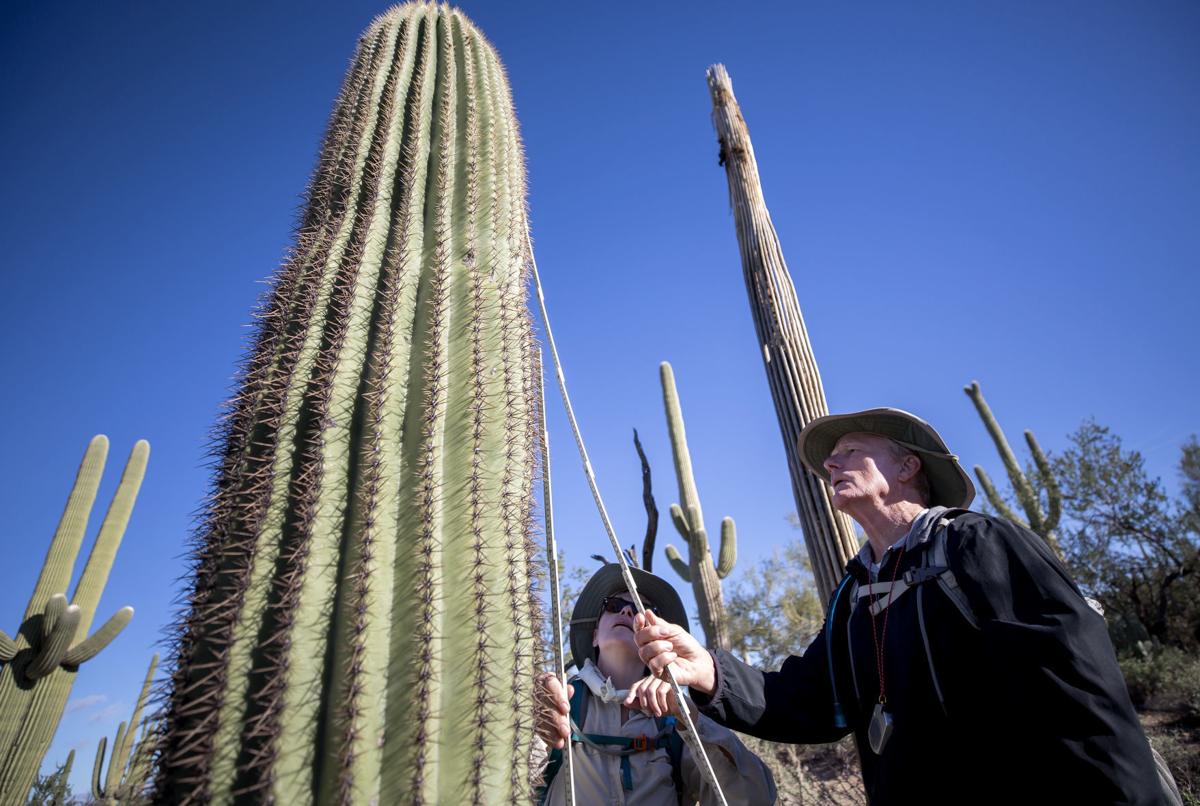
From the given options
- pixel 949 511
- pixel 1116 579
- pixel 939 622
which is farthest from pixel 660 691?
pixel 1116 579

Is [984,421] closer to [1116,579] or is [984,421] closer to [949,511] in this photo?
Result: [1116,579]

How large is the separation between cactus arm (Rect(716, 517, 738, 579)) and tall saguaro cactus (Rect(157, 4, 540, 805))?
7.31 meters

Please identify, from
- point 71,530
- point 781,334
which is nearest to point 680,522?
point 781,334

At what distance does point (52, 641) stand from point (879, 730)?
1024 cm

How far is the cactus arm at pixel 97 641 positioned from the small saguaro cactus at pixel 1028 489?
1373 cm

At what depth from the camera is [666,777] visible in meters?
2.34

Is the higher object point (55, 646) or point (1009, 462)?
point (1009, 462)

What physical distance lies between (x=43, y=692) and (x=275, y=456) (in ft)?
32.2

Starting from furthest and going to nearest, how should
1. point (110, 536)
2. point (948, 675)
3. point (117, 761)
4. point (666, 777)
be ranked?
point (117, 761), point (110, 536), point (666, 777), point (948, 675)

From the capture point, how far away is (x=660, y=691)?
1947mm

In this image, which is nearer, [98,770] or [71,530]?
[71,530]

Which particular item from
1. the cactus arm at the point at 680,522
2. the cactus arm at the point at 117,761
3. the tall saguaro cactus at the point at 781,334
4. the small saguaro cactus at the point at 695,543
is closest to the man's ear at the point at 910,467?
the tall saguaro cactus at the point at 781,334

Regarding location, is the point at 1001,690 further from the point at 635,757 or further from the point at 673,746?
the point at 635,757

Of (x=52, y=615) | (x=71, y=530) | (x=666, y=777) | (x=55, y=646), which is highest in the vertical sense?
(x=71, y=530)
